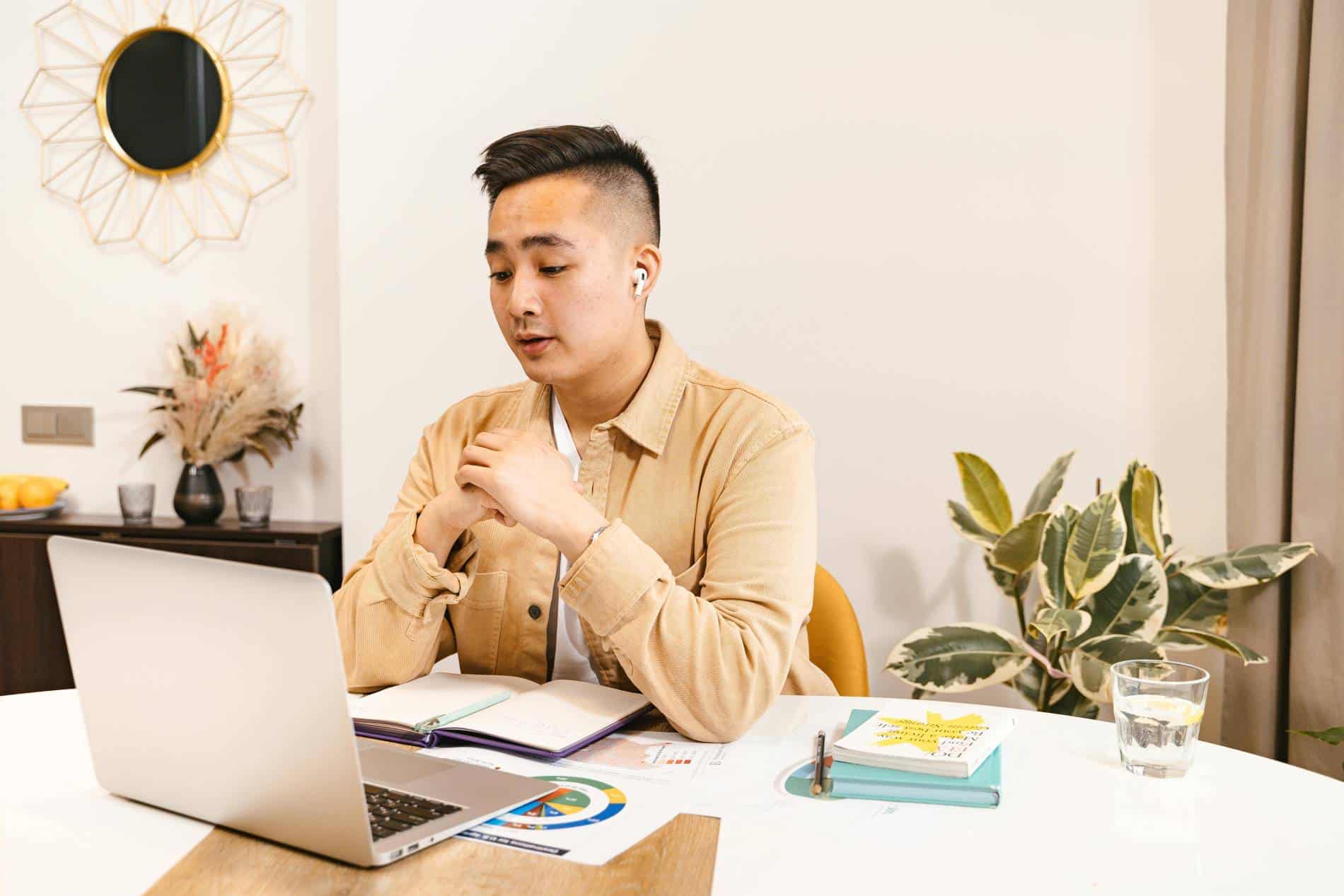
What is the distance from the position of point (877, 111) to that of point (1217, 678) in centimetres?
141

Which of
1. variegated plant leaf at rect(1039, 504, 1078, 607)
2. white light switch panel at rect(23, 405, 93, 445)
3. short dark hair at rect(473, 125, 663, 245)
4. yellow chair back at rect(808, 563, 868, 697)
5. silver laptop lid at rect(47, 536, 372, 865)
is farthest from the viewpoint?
white light switch panel at rect(23, 405, 93, 445)

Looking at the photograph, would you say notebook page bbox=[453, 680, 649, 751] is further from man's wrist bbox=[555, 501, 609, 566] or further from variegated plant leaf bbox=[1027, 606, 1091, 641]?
variegated plant leaf bbox=[1027, 606, 1091, 641]

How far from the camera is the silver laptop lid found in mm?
829

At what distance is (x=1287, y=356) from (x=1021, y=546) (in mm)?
600

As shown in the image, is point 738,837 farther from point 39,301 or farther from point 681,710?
point 39,301

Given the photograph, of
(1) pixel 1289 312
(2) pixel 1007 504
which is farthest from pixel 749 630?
(1) pixel 1289 312

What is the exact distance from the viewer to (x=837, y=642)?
1.75 metres

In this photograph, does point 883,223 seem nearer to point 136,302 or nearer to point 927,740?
point 927,740

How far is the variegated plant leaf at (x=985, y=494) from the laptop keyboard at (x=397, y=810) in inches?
62.3

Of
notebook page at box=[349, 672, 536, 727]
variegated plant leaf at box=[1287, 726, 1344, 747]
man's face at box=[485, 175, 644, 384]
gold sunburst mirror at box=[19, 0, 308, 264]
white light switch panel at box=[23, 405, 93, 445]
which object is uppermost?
gold sunburst mirror at box=[19, 0, 308, 264]

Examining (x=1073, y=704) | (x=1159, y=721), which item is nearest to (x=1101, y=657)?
(x=1073, y=704)

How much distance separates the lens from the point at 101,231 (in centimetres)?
321

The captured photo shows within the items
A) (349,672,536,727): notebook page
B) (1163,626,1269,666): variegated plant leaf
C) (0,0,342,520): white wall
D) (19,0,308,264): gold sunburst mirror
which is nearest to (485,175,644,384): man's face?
(349,672,536,727): notebook page

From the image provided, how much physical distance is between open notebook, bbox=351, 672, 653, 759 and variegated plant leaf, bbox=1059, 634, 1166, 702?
1048mm
